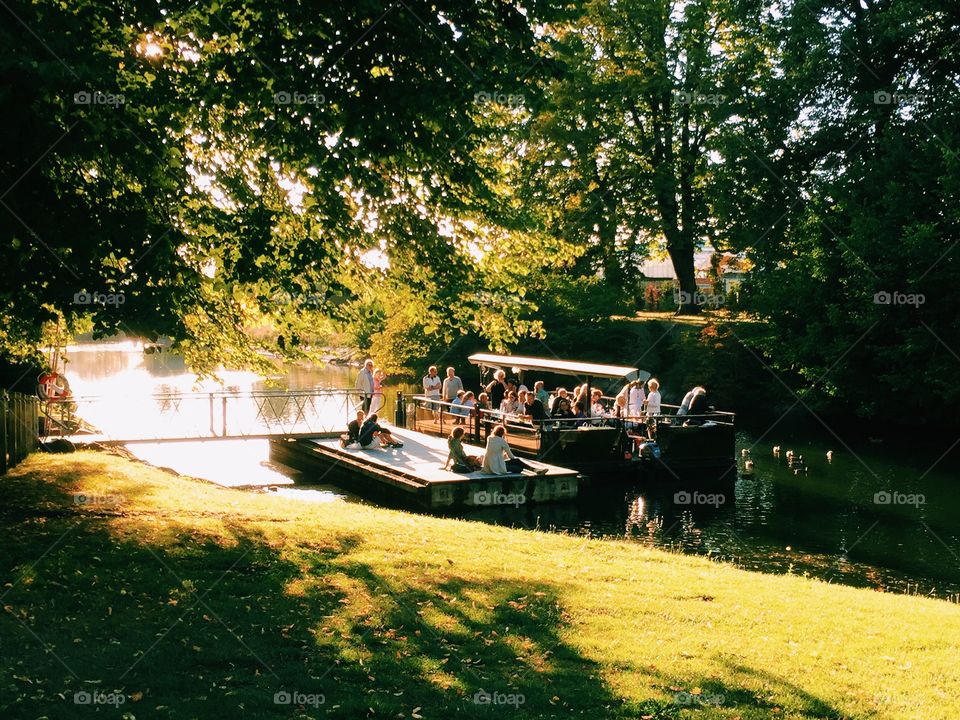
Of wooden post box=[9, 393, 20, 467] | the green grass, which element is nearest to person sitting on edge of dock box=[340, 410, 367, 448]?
wooden post box=[9, 393, 20, 467]

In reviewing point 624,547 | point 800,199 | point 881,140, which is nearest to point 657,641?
point 624,547

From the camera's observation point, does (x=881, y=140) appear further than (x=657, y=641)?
Yes

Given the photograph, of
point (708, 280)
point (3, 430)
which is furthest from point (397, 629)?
point (708, 280)

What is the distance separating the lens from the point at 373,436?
28141mm

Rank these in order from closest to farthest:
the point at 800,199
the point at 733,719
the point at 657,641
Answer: the point at 733,719 → the point at 657,641 → the point at 800,199

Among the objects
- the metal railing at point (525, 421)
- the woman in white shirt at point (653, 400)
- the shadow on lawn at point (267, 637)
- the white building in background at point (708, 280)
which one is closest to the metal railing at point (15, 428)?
the shadow on lawn at point (267, 637)

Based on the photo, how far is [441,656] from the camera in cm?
873

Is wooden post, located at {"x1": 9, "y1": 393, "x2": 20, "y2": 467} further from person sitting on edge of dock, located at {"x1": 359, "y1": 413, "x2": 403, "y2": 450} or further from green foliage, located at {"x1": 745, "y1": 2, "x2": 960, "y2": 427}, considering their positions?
green foliage, located at {"x1": 745, "y1": 2, "x2": 960, "y2": 427}

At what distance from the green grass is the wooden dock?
852 centimetres

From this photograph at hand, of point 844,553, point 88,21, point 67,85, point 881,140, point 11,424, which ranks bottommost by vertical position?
point 844,553

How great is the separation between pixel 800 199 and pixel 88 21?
3638cm

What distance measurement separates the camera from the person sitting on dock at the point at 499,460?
23375 millimetres

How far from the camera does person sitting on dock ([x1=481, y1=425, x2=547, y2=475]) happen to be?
76.7ft

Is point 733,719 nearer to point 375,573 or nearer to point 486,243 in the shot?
point 375,573
